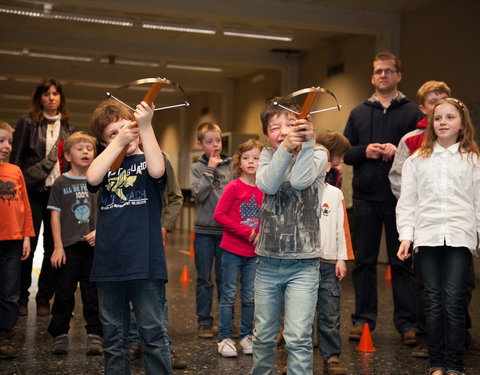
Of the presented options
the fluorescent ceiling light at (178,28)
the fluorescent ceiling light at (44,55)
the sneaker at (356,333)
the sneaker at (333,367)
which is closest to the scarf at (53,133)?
the sneaker at (356,333)

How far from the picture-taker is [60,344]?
3.93m

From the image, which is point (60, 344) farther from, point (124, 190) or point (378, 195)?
point (378, 195)

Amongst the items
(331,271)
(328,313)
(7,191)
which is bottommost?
(328,313)

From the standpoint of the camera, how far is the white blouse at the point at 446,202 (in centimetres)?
343

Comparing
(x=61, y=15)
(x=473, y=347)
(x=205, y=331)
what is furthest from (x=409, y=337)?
(x=61, y=15)

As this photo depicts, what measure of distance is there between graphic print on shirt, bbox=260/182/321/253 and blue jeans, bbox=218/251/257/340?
129cm

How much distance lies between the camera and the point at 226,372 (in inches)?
142

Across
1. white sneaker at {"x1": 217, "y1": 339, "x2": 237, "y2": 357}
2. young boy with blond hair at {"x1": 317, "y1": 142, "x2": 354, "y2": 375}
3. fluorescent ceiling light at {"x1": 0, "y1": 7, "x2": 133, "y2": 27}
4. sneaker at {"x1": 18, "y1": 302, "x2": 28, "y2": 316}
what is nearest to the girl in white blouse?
young boy with blond hair at {"x1": 317, "y1": 142, "x2": 354, "y2": 375}

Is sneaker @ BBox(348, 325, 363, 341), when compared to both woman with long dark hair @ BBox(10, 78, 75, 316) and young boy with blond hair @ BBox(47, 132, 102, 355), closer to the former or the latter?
young boy with blond hair @ BBox(47, 132, 102, 355)

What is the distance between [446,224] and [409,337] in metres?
1.21

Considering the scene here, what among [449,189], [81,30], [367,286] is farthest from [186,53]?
[449,189]

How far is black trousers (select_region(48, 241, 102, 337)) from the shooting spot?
4.03 m

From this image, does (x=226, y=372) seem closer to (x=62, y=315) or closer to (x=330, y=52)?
(x=62, y=315)

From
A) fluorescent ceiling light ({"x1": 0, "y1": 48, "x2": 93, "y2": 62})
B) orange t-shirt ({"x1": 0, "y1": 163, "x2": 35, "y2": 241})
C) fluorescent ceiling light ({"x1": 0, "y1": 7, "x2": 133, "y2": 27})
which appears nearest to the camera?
orange t-shirt ({"x1": 0, "y1": 163, "x2": 35, "y2": 241})
